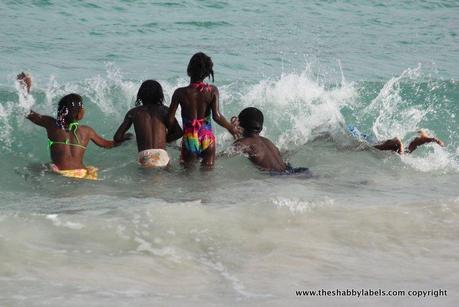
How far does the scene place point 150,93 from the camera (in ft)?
24.0

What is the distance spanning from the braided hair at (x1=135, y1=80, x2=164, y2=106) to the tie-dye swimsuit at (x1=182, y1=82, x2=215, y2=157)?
0.33 m

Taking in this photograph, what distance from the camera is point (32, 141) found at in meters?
8.41

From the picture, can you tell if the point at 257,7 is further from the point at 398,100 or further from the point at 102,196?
the point at 102,196

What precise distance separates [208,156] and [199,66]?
902 mm

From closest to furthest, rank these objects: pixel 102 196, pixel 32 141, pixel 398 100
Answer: pixel 102 196 → pixel 32 141 → pixel 398 100

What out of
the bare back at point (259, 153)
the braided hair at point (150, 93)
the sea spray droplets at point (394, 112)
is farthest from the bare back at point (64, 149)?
the sea spray droplets at point (394, 112)

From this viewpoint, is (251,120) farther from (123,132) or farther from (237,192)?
(123,132)

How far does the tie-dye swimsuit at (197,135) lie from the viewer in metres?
7.32

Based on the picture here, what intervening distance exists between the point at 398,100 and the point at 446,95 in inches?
38.7

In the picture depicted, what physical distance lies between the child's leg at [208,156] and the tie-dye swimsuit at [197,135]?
38 millimetres

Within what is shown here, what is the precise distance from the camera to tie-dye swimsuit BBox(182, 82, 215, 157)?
24.0 feet

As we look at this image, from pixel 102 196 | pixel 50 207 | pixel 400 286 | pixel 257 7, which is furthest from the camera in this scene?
pixel 257 7

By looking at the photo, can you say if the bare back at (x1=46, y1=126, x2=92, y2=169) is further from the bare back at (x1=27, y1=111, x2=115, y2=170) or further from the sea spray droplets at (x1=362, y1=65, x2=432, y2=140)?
the sea spray droplets at (x1=362, y1=65, x2=432, y2=140)

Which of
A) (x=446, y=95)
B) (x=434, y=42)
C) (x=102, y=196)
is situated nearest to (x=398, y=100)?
(x=446, y=95)
